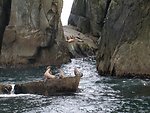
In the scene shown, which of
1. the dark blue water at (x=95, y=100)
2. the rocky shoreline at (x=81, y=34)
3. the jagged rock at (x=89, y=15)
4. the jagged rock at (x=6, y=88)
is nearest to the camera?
the dark blue water at (x=95, y=100)

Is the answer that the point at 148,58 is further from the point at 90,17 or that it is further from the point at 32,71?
the point at 90,17

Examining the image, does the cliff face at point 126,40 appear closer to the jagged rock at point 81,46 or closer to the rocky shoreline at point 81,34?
the rocky shoreline at point 81,34


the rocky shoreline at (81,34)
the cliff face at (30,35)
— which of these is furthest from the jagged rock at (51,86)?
the cliff face at (30,35)

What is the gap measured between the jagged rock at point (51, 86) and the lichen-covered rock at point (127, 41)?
9.56 m

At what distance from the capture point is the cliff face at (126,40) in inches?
1722

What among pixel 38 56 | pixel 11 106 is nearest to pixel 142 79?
pixel 11 106

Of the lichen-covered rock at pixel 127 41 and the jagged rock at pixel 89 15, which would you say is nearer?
the lichen-covered rock at pixel 127 41

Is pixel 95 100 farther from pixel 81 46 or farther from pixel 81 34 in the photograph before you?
pixel 81 34

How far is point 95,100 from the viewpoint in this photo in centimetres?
3344

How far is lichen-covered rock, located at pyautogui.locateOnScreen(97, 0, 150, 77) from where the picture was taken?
43719 mm

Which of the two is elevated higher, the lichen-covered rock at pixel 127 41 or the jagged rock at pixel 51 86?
the lichen-covered rock at pixel 127 41

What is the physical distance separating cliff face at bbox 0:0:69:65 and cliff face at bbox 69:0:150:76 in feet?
43.6

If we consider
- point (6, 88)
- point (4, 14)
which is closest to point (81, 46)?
point (4, 14)

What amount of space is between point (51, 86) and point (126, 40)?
1334 centimetres
